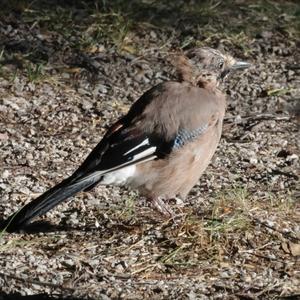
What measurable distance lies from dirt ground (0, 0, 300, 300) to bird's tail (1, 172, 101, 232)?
0.10 meters

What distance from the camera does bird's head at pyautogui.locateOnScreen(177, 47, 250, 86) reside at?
6.43m

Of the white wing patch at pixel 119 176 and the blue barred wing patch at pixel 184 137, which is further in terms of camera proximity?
the blue barred wing patch at pixel 184 137

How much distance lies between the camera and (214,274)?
5.39 meters

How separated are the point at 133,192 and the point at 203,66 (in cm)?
96

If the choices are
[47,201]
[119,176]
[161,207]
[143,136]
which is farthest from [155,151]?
[47,201]

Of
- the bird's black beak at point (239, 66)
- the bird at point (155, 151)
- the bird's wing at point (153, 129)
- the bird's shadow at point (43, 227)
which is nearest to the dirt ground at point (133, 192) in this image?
the bird's shadow at point (43, 227)

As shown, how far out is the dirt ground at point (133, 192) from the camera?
211 inches

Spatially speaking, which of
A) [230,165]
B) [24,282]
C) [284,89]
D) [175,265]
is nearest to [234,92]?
[284,89]

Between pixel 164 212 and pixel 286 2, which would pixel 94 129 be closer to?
pixel 164 212

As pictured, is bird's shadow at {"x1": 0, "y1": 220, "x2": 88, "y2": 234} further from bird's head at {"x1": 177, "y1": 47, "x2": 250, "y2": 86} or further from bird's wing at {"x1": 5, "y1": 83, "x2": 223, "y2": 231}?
bird's head at {"x1": 177, "y1": 47, "x2": 250, "y2": 86}

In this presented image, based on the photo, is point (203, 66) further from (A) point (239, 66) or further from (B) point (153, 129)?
(B) point (153, 129)

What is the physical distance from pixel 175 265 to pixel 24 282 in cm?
86

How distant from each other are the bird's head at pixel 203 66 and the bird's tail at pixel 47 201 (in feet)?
3.75

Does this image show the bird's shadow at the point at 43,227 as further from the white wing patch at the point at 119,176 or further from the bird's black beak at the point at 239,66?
the bird's black beak at the point at 239,66
